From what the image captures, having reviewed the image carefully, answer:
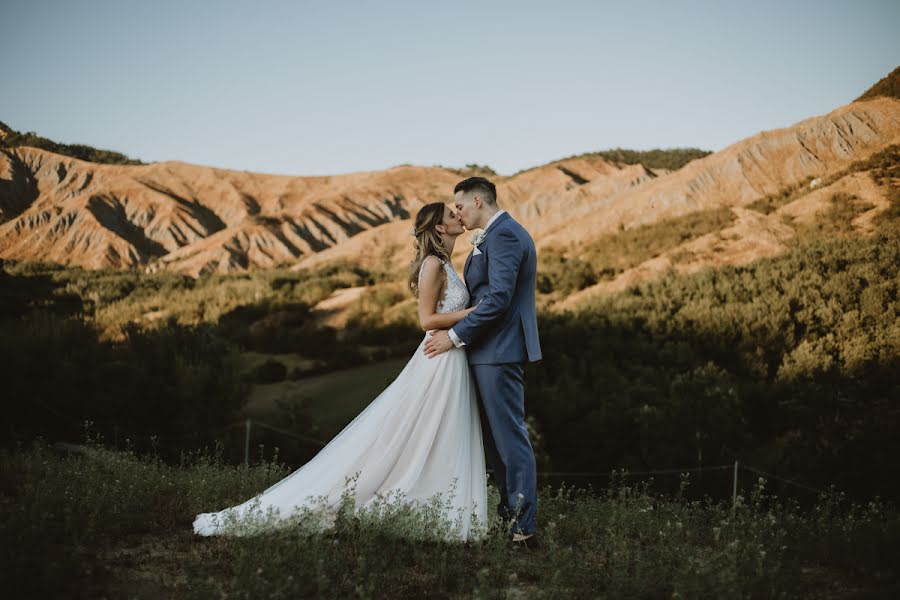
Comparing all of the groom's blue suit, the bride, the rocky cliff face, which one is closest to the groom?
the groom's blue suit

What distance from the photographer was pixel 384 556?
11.7 ft

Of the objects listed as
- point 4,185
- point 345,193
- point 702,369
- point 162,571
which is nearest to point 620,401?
point 702,369

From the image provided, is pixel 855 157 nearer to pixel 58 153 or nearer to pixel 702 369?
pixel 702 369

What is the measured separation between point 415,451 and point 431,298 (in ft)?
3.24

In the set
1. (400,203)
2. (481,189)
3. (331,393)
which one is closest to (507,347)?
(481,189)

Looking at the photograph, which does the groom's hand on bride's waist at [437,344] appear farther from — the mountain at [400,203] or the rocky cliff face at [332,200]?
the rocky cliff face at [332,200]

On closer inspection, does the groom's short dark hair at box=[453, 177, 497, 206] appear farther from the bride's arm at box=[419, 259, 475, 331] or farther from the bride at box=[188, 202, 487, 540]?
the bride's arm at box=[419, 259, 475, 331]

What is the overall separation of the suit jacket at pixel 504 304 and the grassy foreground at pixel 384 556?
105cm

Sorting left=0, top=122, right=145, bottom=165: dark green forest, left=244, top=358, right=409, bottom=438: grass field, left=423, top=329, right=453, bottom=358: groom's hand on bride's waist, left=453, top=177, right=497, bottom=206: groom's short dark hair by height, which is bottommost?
left=244, top=358, right=409, bottom=438: grass field

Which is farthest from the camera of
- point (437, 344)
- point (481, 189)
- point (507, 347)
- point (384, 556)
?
point (481, 189)

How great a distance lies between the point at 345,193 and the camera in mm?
83375

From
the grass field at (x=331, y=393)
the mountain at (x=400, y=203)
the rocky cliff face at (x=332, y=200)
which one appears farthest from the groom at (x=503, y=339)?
the rocky cliff face at (x=332, y=200)

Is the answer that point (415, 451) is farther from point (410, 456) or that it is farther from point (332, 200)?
point (332, 200)

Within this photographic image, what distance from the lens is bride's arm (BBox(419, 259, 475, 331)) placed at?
169 inches
